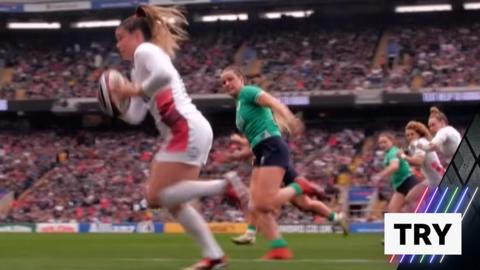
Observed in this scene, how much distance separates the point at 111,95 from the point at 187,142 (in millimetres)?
690

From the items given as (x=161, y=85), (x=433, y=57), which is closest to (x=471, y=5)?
(x=433, y=57)

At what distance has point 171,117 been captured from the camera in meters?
6.50

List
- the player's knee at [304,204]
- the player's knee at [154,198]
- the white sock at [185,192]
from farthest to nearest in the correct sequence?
the player's knee at [304,204] < the player's knee at [154,198] < the white sock at [185,192]

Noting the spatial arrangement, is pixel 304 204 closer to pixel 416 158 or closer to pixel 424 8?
pixel 416 158

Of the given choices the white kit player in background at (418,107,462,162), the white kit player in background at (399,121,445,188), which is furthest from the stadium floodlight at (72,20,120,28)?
the white kit player in background at (418,107,462,162)

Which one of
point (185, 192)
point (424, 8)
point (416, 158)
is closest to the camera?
point (185, 192)

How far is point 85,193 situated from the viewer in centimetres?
3431

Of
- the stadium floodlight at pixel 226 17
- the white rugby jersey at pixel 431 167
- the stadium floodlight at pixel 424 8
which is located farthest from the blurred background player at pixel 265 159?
the stadium floodlight at pixel 226 17

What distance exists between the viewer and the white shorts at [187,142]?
639cm

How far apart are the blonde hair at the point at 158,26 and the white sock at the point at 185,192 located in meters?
1.10

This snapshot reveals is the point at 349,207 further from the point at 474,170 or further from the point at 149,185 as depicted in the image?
the point at 149,185

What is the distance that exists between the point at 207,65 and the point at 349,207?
12.6 m

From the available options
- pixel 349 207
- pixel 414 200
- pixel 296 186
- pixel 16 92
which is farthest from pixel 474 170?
pixel 16 92

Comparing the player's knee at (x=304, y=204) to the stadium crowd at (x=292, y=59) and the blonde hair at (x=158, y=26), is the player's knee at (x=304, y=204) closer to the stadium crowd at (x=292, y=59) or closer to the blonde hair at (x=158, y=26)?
the blonde hair at (x=158, y=26)
